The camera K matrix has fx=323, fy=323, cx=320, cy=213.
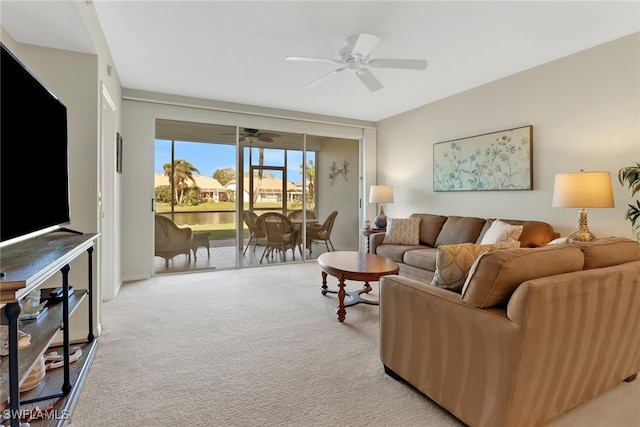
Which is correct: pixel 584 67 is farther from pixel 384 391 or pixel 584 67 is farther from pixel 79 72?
pixel 79 72

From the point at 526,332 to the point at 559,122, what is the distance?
2991 mm

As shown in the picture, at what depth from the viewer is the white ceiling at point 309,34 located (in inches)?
93.0

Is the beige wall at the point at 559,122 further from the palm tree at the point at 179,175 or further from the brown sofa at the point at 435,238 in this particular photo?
the palm tree at the point at 179,175

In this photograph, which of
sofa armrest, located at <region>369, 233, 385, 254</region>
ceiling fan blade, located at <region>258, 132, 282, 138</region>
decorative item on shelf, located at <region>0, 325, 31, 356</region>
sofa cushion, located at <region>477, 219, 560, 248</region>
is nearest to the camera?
decorative item on shelf, located at <region>0, 325, 31, 356</region>

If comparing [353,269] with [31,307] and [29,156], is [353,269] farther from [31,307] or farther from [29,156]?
[29,156]

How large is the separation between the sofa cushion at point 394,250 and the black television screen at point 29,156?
3311 millimetres

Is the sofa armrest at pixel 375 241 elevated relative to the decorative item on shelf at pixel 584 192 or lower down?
lower down

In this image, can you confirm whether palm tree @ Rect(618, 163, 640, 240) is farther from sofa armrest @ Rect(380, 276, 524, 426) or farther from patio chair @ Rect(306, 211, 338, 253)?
patio chair @ Rect(306, 211, 338, 253)

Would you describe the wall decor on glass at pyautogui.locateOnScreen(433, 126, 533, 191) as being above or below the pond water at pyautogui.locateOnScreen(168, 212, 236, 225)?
above

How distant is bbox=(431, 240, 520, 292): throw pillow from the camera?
1.76 m

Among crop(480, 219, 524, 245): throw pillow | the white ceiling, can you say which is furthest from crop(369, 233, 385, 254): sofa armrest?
the white ceiling

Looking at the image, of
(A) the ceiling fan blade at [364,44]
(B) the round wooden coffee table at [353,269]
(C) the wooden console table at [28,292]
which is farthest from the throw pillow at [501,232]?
(C) the wooden console table at [28,292]

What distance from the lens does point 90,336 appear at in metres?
2.42

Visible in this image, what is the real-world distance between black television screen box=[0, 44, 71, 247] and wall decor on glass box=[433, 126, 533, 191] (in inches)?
167
